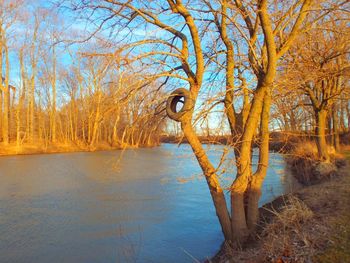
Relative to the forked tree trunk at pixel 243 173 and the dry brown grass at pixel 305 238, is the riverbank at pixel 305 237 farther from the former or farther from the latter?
the forked tree trunk at pixel 243 173

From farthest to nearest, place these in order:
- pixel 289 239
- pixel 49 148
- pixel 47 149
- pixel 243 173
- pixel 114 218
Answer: pixel 49 148 → pixel 47 149 → pixel 114 218 → pixel 243 173 → pixel 289 239

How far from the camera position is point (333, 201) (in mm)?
6340

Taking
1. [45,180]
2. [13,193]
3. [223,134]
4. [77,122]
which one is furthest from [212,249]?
[77,122]

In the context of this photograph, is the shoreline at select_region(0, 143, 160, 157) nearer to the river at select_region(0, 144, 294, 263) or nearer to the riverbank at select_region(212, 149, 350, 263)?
the river at select_region(0, 144, 294, 263)

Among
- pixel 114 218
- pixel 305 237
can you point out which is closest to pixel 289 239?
pixel 305 237

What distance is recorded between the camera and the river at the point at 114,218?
20.6 ft

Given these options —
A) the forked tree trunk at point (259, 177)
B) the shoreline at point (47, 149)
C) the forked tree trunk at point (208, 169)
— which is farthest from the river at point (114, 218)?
the shoreline at point (47, 149)

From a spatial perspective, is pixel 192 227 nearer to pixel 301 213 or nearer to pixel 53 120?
pixel 301 213

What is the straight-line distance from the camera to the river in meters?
6.28

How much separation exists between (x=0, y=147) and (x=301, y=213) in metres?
31.7

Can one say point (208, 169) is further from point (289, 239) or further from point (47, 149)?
point (47, 149)

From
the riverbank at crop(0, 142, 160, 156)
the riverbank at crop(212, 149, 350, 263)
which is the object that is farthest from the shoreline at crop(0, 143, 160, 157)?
the riverbank at crop(212, 149, 350, 263)

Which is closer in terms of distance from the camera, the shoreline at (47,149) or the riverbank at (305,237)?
the riverbank at (305,237)

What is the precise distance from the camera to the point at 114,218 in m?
8.68
